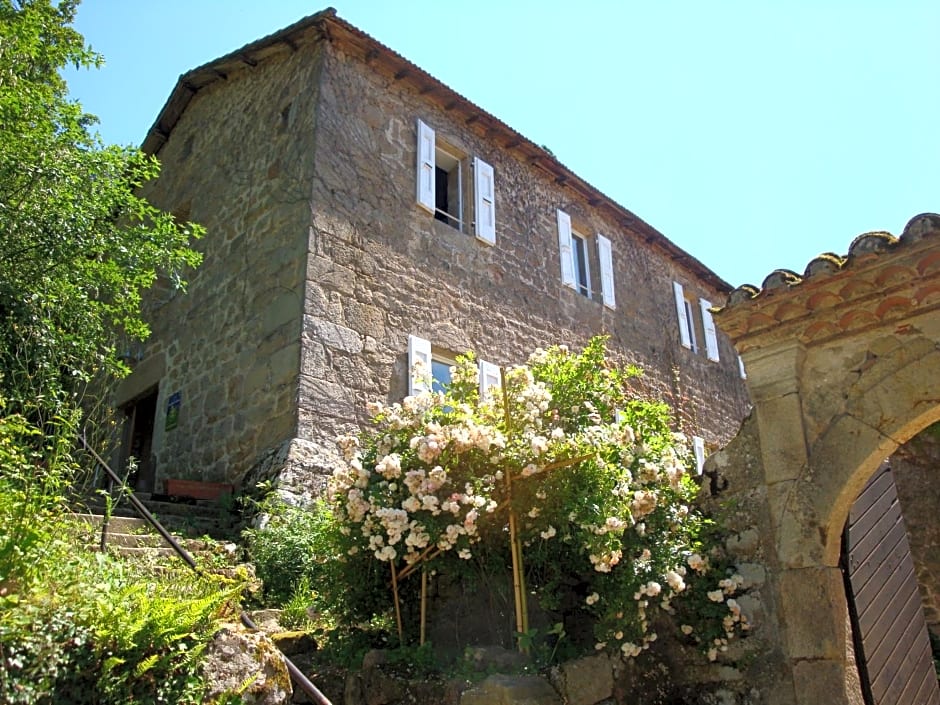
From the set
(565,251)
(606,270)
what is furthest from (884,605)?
(606,270)

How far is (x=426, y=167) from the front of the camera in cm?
890

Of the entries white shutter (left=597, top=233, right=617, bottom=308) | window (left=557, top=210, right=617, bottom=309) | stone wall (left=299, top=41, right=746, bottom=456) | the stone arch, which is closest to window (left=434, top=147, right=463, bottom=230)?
stone wall (left=299, top=41, right=746, bottom=456)

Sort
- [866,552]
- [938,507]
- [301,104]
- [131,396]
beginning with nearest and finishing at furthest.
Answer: [866,552]
[938,507]
[301,104]
[131,396]

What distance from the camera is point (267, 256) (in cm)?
795

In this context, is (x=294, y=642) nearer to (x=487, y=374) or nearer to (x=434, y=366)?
(x=434, y=366)

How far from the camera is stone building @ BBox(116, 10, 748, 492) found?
742 centimetres

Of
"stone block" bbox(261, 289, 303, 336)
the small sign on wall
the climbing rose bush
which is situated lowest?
the climbing rose bush

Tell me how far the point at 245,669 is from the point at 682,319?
33.7ft

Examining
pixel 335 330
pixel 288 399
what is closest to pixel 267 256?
pixel 335 330

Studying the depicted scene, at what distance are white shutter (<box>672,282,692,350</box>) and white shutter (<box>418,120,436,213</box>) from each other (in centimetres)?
509

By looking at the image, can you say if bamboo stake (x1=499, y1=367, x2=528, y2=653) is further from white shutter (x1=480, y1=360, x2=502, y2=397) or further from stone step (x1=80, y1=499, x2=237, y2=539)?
white shutter (x1=480, y1=360, x2=502, y2=397)

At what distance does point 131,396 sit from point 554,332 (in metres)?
4.99

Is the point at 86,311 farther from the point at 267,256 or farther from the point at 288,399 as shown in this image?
the point at 267,256

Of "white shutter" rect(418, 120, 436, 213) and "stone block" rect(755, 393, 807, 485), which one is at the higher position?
"white shutter" rect(418, 120, 436, 213)
